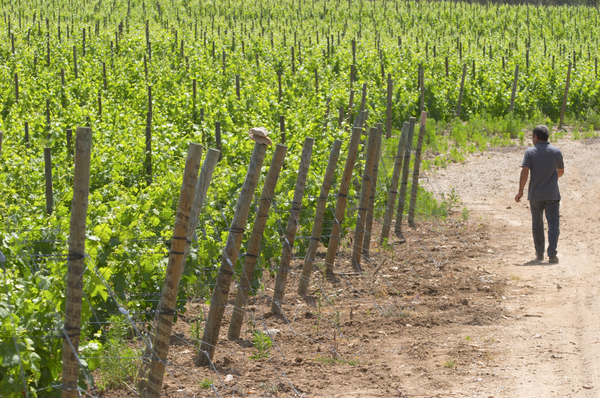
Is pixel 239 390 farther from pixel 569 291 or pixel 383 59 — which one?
pixel 383 59

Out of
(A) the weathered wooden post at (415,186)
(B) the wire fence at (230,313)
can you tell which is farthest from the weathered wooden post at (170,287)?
(A) the weathered wooden post at (415,186)

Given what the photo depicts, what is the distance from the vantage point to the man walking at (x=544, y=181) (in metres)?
7.97

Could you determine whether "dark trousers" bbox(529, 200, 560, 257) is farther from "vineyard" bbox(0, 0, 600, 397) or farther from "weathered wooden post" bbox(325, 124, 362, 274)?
"weathered wooden post" bbox(325, 124, 362, 274)

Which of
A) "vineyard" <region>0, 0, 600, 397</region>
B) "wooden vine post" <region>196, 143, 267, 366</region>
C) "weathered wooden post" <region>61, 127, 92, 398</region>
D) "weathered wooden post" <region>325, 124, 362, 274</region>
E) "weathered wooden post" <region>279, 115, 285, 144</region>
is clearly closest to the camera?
"weathered wooden post" <region>61, 127, 92, 398</region>

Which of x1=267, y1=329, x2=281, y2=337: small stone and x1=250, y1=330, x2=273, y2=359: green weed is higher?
x1=250, y1=330, x2=273, y2=359: green weed

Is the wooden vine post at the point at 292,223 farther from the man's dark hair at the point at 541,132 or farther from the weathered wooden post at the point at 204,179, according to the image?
the man's dark hair at the point at 541,132

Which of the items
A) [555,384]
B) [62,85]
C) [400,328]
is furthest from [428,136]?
[555,384]

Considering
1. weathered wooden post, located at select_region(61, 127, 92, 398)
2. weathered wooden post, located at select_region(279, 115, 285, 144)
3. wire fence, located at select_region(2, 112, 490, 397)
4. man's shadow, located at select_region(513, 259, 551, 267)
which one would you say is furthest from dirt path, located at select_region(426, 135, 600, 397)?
weathered wooden post, located at select_region(279, 115, 285, 144)

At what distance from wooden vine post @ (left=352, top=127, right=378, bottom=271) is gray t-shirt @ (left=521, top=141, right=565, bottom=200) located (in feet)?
6.09

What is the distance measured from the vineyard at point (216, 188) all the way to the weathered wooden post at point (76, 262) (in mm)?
15

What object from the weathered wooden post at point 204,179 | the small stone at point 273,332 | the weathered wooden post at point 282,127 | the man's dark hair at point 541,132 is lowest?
the small stone at point 273,332

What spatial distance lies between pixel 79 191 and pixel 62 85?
11.6 metres

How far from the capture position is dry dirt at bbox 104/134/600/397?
491cm

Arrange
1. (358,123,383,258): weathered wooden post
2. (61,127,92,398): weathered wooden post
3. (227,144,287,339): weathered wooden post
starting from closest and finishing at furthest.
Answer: (61,127,92,398): weathered wooden post, (227,144,287,339): weathered wooden post, (358,123,383,258): weathered wooden post
